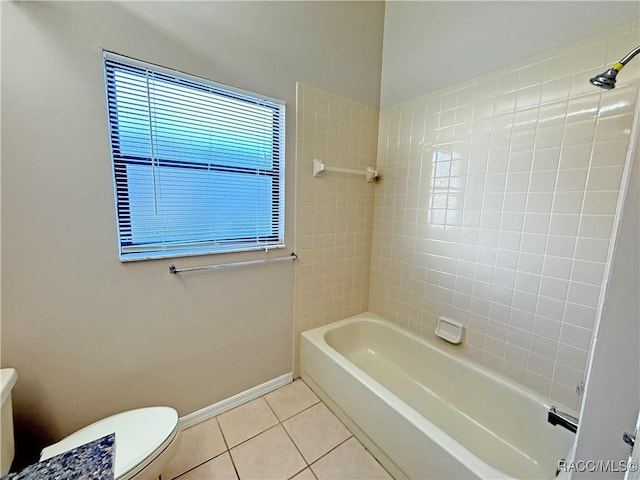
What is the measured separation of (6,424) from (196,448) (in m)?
0.83

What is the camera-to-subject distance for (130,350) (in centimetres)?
135

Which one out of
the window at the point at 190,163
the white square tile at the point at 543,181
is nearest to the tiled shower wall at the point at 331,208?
the window at the point at 190,163

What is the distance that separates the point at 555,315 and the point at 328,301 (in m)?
1.38

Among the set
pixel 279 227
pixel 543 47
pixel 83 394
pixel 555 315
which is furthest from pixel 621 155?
pixel 83 394

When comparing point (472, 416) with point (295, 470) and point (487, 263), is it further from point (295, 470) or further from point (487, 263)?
point (295, 470)

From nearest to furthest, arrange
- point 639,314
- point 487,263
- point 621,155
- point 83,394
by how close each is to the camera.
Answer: point 639,314
point 621,155
point 83,394
point 487,263

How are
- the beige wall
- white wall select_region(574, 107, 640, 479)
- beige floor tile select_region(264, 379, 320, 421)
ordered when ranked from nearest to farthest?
white wall select_region(574, 107, 640, 479), the beige wall, beige floor tile select_region(264, 379, 320, 421)

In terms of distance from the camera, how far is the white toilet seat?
980mm

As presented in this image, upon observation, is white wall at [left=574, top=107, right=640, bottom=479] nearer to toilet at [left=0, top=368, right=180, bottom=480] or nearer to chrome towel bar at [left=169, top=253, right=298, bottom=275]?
toilet at [left=0, top=368, right=180, bottom=480]

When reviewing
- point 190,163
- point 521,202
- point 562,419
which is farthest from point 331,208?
point 562,419

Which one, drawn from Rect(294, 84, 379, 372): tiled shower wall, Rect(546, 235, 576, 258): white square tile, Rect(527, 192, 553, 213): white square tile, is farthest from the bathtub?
Rect(527, 192, 553, 213): white square tile

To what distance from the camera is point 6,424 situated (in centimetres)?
97

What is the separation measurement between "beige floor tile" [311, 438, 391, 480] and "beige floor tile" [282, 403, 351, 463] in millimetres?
46

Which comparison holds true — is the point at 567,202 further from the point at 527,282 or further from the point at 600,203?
the point at 527,282
